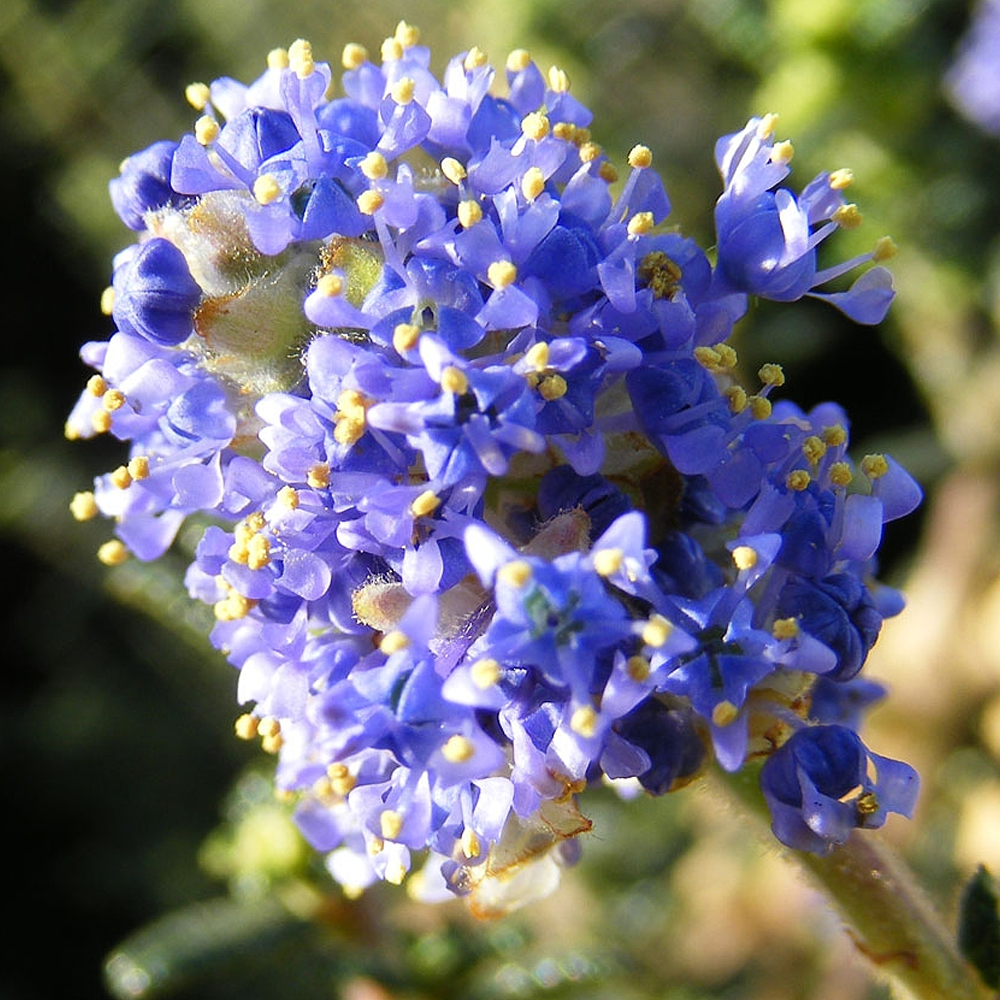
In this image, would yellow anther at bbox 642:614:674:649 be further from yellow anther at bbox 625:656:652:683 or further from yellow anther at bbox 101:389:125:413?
yellow anther at bbox 101:389:125:413

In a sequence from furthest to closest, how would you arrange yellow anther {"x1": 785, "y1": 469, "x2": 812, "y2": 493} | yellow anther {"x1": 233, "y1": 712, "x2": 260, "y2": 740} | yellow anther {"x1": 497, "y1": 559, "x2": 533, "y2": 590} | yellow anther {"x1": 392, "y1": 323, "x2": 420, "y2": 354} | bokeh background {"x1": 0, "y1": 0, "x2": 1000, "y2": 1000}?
bokeh background {"x1": 0, "y1": 0, "x2": 1000, "y2": 1000} < yellow anther {"x1": 233, "y1": 712, "x2": 260, "y2": 740} < yellow anther {"x1": 785, "y1": 469, "x2": 812, "y2": 493} < yellow anther {"x1": 392, "y1": 323, "x2": 420, "y2": 354} < yellow anther {"x1": 497, "y1": 559, "x2": 533, "y2": 590}

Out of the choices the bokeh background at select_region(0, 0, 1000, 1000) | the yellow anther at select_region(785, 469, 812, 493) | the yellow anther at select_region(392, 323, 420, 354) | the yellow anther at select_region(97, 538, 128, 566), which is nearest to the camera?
the yellow anther at select_region(392, 323, 420, 354)

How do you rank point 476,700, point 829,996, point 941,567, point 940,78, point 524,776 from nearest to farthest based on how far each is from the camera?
point 476,700 < point 524,776 < point 829,996 < point 941,567 < point 940,78

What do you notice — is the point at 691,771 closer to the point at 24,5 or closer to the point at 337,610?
the point at 337,610

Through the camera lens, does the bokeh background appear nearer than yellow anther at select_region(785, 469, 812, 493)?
No

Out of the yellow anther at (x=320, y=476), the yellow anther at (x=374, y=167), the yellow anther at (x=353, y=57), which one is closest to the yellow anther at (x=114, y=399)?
the yellow anther at (x=320, y=476)

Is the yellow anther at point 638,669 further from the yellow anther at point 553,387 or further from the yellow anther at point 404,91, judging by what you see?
the yellow anther at point 404,91

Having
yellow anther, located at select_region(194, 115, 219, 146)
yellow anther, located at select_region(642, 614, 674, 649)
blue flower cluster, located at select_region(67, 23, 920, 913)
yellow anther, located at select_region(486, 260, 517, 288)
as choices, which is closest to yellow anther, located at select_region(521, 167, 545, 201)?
blue flower cluster, located at select_region(67, 23, 920, 913)

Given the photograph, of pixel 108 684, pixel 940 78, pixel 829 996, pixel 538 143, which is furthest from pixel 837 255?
pixel 108 684
